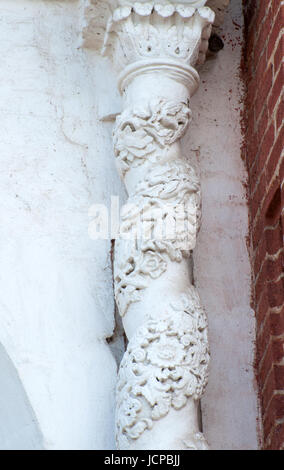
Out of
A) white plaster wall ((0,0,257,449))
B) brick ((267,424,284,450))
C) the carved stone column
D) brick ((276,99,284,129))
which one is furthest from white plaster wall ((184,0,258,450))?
brick ((276,99,284,129))

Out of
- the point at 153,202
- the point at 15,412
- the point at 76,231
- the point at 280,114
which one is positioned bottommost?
the point at 15,412

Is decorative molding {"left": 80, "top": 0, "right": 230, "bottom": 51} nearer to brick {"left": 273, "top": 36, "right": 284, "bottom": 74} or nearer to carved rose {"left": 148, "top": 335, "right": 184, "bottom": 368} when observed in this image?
brick {"left": 273, "top": 36, "right": 284, "bottom": 74}

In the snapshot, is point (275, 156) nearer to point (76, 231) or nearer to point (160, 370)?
point (76, 231)

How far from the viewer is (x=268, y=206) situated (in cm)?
444

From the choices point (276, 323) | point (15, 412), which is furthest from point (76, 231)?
point (276, 323)

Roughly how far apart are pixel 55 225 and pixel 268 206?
831mm

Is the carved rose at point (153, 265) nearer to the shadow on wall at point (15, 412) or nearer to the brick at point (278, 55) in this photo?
the shadow on wall at point (15, 412)

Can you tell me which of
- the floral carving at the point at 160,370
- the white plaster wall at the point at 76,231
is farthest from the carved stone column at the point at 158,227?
the white plaster wall at the point at 76,231

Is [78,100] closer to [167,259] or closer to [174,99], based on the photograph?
[174,99]

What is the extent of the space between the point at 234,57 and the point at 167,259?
1.14 metres

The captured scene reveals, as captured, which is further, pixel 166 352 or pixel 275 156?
pixel 275 156

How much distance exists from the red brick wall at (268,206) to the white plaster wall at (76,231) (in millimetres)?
65

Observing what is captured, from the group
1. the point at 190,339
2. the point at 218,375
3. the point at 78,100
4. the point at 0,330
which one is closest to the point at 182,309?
the point at 190,339

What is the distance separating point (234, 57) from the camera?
16.2 ft
